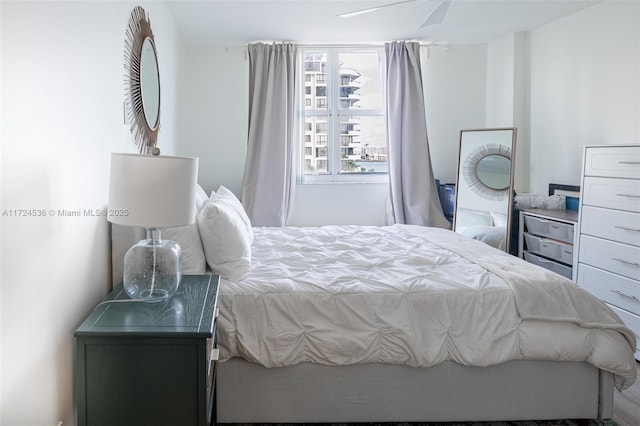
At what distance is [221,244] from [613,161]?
239 centimetres

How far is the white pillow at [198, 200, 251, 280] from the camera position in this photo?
1979 mm

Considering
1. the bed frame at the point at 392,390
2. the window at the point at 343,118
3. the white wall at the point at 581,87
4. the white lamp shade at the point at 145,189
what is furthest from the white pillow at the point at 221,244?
the white wall at the point at 581,87

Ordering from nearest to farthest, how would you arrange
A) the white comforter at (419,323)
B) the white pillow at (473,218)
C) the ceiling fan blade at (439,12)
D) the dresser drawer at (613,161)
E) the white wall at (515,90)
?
the white comforter at (419,323) < the ceiling fan blade at (439,12) < the dresser drawer at (613,161) < the white pillow at (473,218) < the white wall at (515,90)

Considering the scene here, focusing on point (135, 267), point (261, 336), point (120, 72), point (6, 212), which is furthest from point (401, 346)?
point (120, 72)

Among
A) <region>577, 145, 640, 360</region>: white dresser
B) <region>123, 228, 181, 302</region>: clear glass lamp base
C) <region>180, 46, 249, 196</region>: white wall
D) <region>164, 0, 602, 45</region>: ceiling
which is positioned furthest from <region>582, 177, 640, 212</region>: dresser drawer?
<region>180, 46, 249, 196</region>: white wall

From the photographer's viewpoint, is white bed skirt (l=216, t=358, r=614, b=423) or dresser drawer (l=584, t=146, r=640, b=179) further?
dresser drawer (l=584, t=146, r=640, b=179)

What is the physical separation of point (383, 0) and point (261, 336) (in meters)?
2.69

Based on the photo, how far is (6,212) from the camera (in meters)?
1.07

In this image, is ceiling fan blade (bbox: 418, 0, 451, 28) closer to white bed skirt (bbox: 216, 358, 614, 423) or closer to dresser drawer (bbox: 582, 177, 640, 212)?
dresser drawer (bbox: 582, 177, 640, 212)

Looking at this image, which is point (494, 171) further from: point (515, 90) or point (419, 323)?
point (419, 323)

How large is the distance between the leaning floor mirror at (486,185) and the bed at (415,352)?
195 centimetres

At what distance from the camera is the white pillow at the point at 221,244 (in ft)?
6.49

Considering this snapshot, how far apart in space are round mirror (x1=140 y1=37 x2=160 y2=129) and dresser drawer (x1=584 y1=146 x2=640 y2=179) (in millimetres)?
2807

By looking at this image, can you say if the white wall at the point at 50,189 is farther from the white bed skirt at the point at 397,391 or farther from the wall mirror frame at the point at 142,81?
the white bed skirt at the point at 397,391
